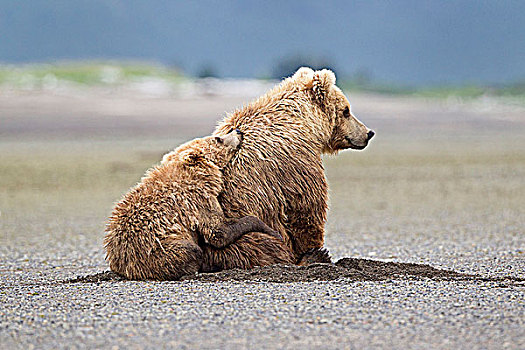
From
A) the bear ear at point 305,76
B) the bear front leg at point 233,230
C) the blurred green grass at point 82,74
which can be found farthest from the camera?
the blurred green grass at point 82,74

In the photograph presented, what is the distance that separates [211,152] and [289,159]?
31.4 inches

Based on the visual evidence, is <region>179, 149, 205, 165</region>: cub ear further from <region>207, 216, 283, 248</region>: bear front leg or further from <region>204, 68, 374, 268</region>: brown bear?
<region>207, 216, 283, 248</region>: bear front leg

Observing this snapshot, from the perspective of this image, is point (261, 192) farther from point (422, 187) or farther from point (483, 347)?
point (422, 187)

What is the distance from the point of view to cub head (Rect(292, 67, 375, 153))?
337 inches

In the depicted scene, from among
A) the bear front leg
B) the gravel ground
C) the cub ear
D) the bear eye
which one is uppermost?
the bear eye

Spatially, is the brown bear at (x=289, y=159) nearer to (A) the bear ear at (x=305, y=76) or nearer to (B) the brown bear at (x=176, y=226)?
(A) the bear ear at (x=305, y=76)

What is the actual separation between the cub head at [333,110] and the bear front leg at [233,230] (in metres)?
1.40

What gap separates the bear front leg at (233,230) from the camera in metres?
7.54

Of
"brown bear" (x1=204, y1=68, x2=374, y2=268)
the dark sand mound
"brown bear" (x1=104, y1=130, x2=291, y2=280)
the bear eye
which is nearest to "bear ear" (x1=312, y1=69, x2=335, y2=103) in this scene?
"brown bear" (x1=204, y1=68, x2=374, y2=268)

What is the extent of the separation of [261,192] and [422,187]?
1578 centimetres

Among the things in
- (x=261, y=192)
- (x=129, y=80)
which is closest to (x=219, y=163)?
(x=261, y=192)

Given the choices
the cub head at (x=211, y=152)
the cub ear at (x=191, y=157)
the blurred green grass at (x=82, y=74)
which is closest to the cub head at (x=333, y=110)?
the cub head at (x=211, y=152)

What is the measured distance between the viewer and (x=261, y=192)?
25.9ft

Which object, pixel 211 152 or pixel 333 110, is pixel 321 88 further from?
pixel 211 152
